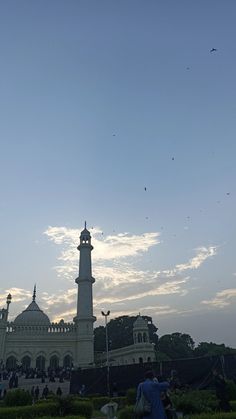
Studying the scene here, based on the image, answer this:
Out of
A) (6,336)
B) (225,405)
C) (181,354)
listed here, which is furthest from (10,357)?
(225,405)

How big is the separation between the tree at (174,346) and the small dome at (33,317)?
85.0 feet

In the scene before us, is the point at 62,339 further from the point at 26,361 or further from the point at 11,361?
the point at 11,361

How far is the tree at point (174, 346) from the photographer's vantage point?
274 feet

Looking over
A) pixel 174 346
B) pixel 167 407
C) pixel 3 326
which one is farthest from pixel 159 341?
pixel 167 407

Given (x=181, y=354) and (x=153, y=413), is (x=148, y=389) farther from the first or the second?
(x=181, y=354)

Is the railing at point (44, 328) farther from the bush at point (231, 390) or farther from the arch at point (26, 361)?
the bush at point (231, 390)

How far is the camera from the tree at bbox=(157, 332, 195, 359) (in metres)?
83.4

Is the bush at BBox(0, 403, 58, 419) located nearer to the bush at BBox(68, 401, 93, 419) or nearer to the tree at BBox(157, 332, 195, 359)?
the bush at BBox(68, 401, 93, 419)

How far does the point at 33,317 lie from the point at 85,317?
13.7 meters

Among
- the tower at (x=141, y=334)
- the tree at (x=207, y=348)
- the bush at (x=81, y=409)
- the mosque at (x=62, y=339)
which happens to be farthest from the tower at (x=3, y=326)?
the bush at (x=81, y=409)

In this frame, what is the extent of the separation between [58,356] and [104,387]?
41752 mm

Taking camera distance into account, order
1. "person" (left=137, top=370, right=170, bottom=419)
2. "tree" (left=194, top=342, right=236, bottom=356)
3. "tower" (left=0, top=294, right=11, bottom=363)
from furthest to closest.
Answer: "tree" (left=194, top=342, right=236, bottom=356) < "tower" (left=0, top=294, right=11, bottom=363) < "person" (left=137, top=370, right=170, bottom=419)

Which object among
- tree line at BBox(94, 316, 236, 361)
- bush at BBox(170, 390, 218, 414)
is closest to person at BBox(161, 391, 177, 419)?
bush at BBox(170, 390, 218, 414)

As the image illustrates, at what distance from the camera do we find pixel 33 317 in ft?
247
